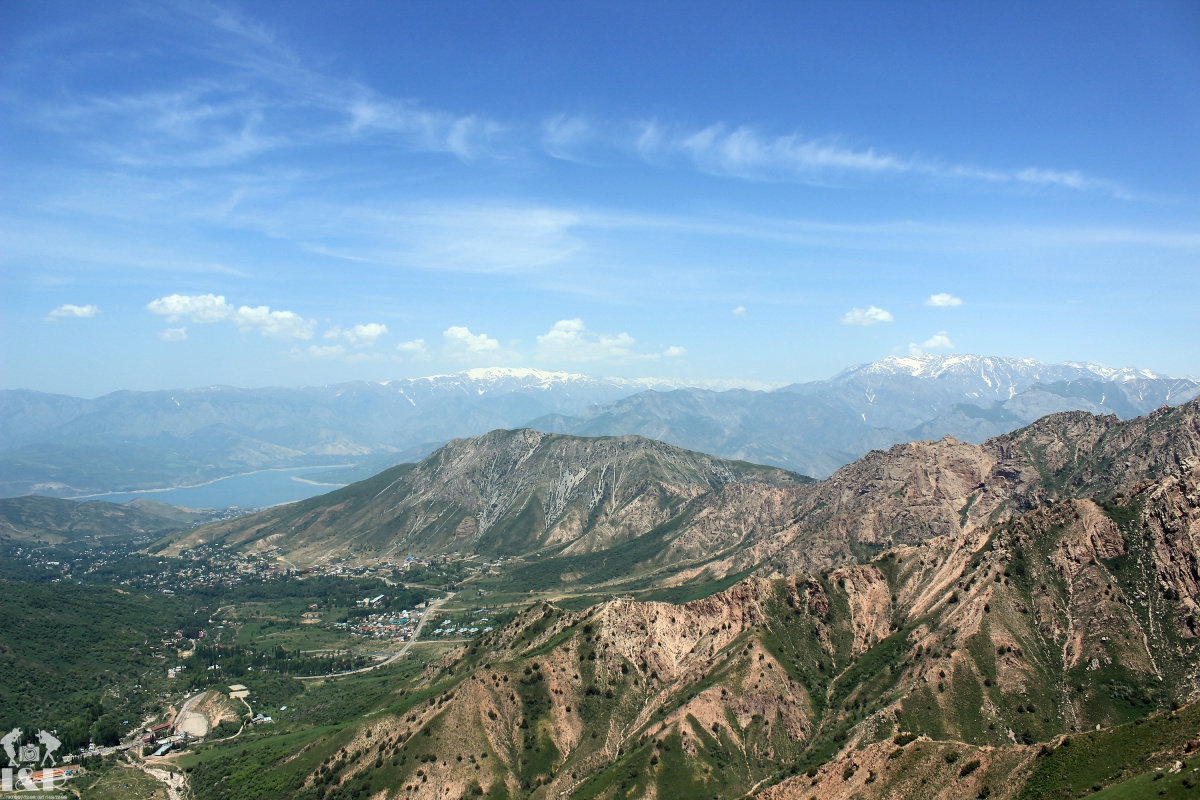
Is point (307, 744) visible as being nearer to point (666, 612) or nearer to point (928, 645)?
point (666, 612)

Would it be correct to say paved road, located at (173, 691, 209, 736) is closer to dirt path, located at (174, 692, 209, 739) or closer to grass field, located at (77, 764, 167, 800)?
dirt path, located at (174, 692, 209, 739)

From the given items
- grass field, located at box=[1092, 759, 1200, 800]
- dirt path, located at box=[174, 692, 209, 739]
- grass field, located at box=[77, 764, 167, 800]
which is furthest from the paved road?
grass field, located at box=[1092, 759, 1200, 800]

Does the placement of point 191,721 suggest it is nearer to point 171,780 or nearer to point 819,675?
point 171,780

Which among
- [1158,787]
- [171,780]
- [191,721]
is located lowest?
[191,721]

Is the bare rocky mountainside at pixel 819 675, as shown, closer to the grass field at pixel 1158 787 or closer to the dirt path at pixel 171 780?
the dirt path at pixel 171 780

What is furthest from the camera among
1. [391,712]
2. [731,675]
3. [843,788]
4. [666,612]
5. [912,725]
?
[666,612]

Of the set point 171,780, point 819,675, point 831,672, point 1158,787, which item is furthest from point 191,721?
point 1158,787

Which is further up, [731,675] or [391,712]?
[731,675]

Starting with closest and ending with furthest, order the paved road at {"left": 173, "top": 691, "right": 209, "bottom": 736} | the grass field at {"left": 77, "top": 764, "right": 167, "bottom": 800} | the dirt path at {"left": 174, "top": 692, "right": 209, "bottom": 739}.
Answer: the grass field at {"left": 77, "top": 764, "right": 167, "bottom": 800} → the dirt path at {"left": 174, "top": 692, "right": 209, "bottom": 739} → the paved road at {"left": 173, "top": 691, "right": 209, "bottom": 736}

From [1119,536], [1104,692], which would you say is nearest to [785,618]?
[1104,692]

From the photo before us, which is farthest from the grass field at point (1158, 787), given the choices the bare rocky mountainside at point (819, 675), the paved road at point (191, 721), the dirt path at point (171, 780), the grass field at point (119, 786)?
the paved road at point (191, 721)

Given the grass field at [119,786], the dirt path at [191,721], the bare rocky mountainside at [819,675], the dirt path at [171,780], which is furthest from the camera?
the dirt path at [191,721]
